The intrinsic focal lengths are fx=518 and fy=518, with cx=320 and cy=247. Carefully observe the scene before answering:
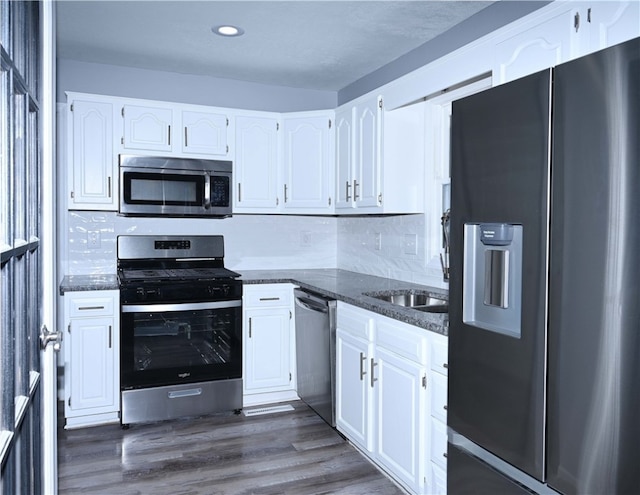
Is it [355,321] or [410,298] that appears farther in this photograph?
[410,298]

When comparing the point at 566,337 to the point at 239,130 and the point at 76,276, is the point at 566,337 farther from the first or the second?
the point at 76,276

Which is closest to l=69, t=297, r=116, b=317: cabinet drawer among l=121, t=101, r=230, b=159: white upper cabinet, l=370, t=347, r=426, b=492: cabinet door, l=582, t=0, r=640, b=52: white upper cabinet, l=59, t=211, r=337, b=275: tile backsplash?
l=59, t=211, r=337, b=275: tile backsplash

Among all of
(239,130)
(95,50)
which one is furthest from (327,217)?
(95,50)

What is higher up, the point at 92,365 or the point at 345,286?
the point at 345,286

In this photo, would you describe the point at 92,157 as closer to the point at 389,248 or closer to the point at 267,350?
the point at 267,350

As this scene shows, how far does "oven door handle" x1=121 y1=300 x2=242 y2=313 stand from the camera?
3270 mm

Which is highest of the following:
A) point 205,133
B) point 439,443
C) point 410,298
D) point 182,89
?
point 182,89

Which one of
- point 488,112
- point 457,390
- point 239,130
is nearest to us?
point 488,112

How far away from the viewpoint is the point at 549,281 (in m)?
1.41

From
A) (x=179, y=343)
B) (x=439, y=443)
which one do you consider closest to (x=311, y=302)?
(x=179, y=343)

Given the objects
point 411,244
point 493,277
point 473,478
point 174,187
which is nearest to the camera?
point 493,277

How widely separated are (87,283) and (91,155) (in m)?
0.87

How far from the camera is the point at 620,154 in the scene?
122 cm

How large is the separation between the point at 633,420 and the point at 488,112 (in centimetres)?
95
